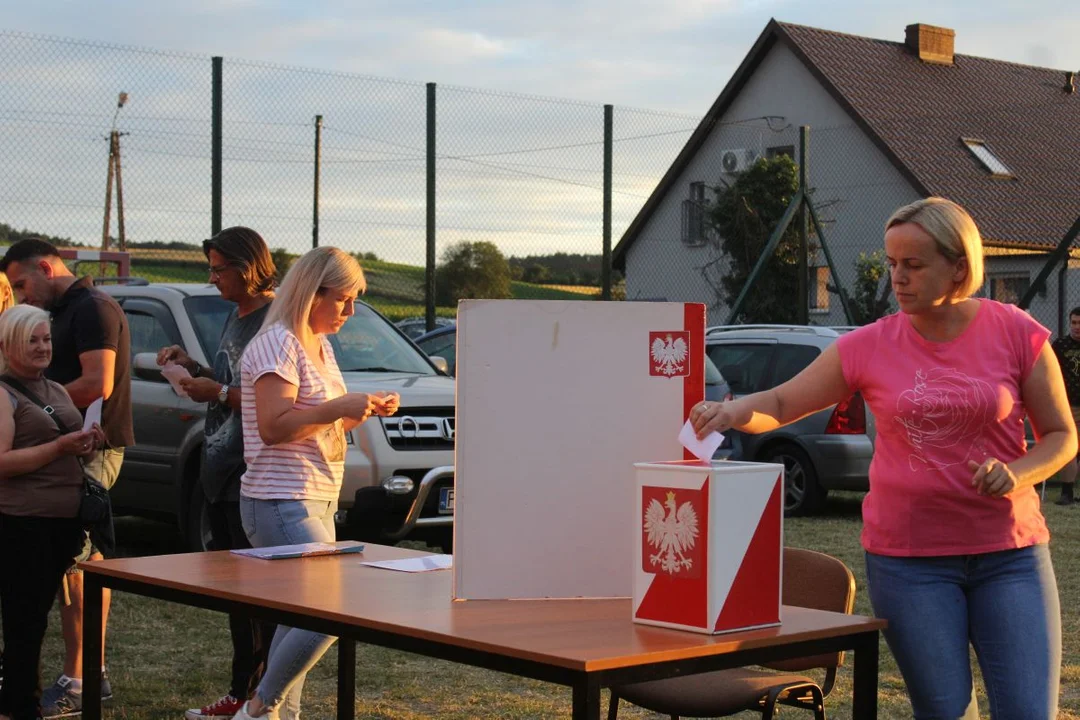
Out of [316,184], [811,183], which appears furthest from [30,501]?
[811,183]

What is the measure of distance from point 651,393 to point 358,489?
16.7ft

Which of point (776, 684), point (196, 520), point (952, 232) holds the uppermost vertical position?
point (952, 232)

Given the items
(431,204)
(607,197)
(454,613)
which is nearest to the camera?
(454,613)

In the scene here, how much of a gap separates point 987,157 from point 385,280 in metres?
21.4

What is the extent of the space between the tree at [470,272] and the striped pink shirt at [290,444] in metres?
8.77

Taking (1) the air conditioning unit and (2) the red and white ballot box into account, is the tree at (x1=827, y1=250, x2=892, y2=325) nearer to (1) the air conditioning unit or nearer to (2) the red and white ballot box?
(1) the air conditioning unit

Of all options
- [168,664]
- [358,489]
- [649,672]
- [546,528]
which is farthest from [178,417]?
[649,672]

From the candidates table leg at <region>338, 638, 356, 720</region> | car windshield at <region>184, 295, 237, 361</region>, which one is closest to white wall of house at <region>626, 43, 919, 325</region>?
car windshield at <region>184, 295, 237, 361</region>

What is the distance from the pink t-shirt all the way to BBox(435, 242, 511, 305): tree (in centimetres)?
1013

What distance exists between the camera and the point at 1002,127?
33844mm

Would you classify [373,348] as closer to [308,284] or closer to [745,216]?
[308,284]

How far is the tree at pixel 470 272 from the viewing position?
13.8 meters

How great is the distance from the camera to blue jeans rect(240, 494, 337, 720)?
4.39 m

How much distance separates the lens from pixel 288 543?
478cm
